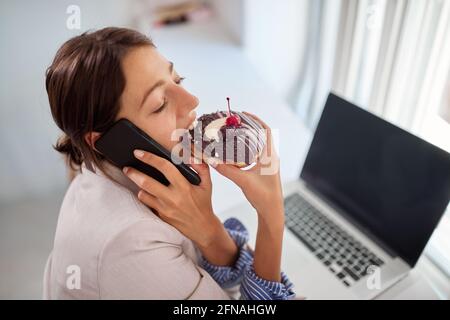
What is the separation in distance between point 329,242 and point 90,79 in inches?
28.5

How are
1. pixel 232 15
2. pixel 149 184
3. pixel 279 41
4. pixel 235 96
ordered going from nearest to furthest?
pixel 149 184, pixel 235 96, pixel 279 41, pixel 232 15

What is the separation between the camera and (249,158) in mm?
620

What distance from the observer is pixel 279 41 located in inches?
49.6

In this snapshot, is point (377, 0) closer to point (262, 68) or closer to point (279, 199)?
point (262, 68)

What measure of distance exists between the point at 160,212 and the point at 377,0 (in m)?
0.73

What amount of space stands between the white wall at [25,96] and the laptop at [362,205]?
Answer: 680mm

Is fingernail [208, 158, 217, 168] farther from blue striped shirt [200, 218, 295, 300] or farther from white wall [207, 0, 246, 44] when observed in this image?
white wall [207, 0, 246, 44]

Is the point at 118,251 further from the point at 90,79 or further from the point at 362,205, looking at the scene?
the point at 362,205

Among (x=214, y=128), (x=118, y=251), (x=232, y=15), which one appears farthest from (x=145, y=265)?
(x=232, y=15)

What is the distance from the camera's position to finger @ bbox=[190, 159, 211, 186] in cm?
69

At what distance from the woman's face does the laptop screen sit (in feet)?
1.69

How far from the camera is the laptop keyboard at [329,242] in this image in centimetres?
100

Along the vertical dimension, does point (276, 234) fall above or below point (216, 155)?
below
